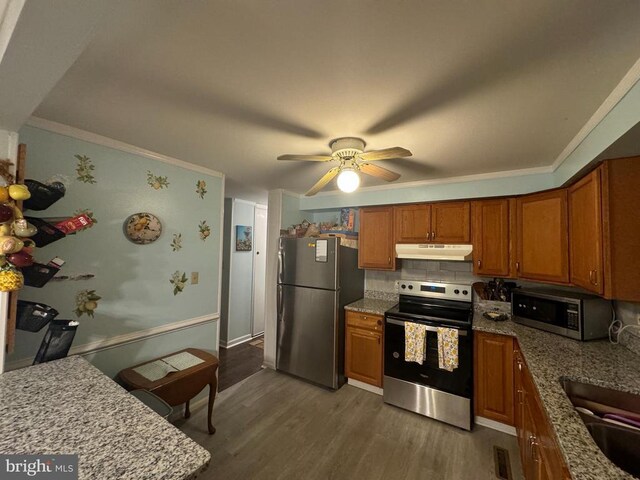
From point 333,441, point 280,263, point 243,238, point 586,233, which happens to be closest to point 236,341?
point 243,238

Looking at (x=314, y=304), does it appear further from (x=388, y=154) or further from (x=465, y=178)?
(x=465, y=178)

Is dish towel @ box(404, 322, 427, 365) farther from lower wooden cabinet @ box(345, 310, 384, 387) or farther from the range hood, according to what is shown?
the range hood

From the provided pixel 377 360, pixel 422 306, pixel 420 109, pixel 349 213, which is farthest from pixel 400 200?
pixel 377 360

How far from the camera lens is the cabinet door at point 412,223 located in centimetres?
279

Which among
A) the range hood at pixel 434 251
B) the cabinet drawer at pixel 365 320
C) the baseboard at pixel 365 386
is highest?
the range hood at pixel 434 251

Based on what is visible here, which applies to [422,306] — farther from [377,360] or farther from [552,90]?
[552,90]

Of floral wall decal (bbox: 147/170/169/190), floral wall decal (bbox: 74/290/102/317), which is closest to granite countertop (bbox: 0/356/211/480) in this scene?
floral wall decal (bbox: 74/290/102/317)

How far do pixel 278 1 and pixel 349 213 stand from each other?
260 centimetres

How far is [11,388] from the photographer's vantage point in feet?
3.54

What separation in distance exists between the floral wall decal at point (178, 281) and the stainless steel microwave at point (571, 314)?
3.06 m

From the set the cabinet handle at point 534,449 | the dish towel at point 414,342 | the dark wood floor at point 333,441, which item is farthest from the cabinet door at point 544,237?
the dark wood floor at point 333,441

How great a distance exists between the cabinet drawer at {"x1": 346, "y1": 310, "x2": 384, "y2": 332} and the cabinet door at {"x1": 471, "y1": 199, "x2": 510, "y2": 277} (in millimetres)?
1088

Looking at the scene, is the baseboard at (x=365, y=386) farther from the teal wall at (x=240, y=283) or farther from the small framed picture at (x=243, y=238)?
the small framed picture at (x=243, y=238)

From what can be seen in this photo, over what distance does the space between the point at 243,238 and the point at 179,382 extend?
2.49m
